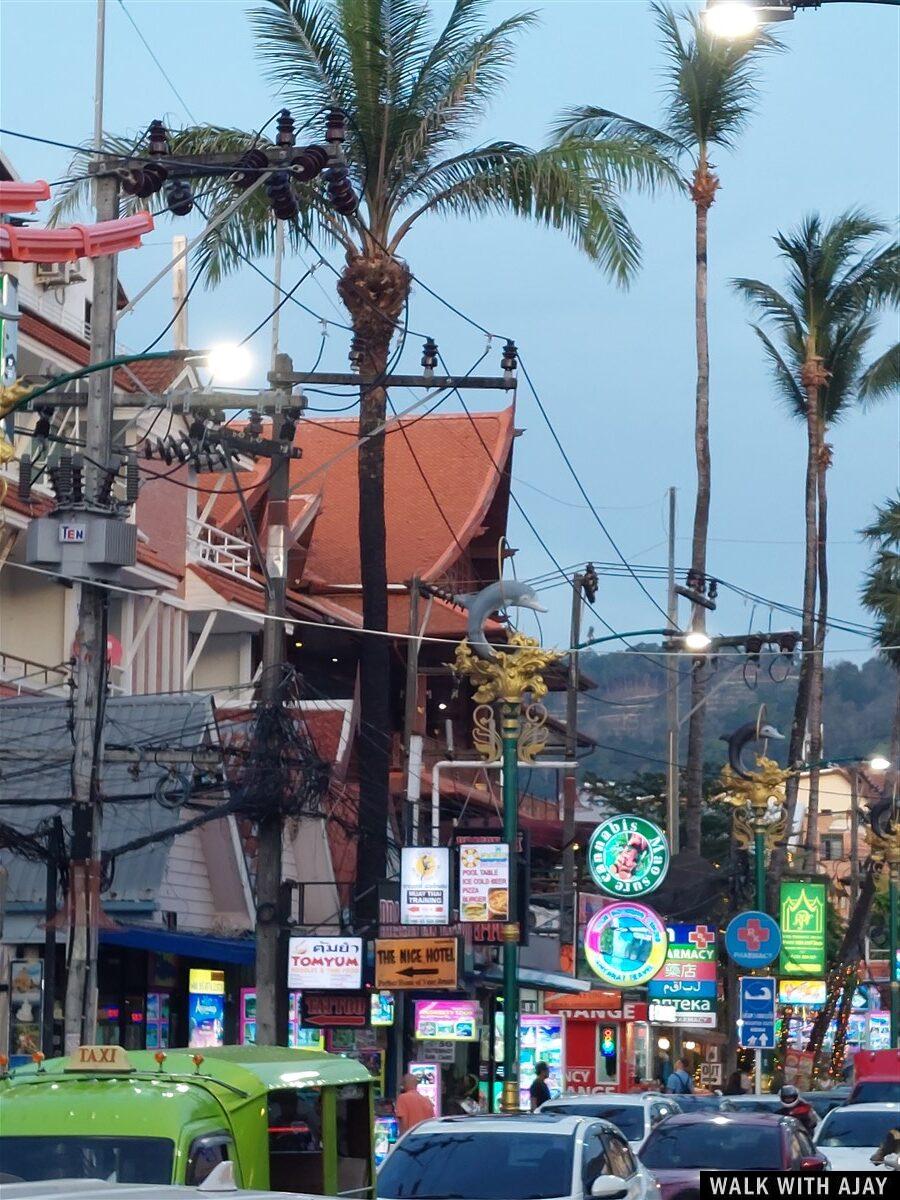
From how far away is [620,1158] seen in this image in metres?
15.0

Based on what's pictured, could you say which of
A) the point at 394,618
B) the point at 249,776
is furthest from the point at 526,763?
the point at 394,618

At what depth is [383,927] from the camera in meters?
30.1

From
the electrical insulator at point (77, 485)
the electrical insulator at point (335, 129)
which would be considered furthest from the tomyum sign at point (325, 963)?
the electrical insulator at point (335, 129)

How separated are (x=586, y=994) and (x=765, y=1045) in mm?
6992

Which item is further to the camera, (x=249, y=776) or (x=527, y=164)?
(x=527, y=164)

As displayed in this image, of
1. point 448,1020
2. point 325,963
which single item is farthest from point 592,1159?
point 448,1020

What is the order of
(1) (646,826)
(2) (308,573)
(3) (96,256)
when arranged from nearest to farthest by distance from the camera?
1. (3) (96,256)
2. (1) (646,826)
3. (2) (308,573)

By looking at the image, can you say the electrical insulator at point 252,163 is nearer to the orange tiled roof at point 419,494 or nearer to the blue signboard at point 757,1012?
the blue signboard at point 757,1012

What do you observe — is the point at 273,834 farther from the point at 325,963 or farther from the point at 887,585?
the point at 887,585

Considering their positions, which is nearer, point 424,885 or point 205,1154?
point 205,1154

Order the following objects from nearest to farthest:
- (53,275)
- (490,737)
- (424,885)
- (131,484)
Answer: (131,484) → (490,737) → (424,885) → (53,275)

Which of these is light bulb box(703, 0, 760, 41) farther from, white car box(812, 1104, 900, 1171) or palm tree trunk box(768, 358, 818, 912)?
palm tree trunk box(768, 358, 818, 912)

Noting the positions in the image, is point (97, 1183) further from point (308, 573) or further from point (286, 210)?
point (308, 573)

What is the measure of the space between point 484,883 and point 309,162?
1062cm
